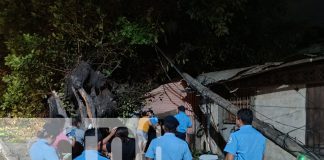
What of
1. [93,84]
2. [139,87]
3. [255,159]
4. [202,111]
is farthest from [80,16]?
[255,159]

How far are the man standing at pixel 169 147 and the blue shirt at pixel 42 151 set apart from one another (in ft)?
4.08

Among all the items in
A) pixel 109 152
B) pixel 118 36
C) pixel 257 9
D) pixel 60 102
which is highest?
pixel 257 9

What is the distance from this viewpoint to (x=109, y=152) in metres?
6.44

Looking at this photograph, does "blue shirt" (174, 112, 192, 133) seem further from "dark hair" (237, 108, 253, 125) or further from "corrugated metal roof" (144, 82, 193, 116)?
"dark hair" (237, 108, 253, 125)

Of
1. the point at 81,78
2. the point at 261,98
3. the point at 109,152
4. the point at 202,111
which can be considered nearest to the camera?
the point at 109,152

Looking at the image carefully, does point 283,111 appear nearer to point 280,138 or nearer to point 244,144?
point 280,138

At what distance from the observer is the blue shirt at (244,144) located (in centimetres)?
521

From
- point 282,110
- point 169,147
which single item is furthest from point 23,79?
point 169,147

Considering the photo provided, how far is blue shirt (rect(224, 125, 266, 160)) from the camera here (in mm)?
5211

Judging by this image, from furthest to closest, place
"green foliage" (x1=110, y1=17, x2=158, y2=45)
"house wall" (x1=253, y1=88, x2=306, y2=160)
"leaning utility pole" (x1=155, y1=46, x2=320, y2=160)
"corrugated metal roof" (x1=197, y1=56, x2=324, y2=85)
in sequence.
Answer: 1. "green foliage" (x1=110, y1=17, x2=158, y2=45)
2. "house wall" (x1=253, y1=88, x2=306, y2=160)
3. "corrugated metal roof" (x1=197, y1=56, x2=324, y2=85)
4. "leaning utility pole" (x1=155, y1=46, x2=320, y2=160)

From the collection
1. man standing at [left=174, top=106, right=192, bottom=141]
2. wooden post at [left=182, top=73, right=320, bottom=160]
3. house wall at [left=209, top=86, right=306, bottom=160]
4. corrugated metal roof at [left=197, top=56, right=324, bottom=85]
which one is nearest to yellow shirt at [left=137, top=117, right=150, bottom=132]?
man standing at [left=174, top=106, right=192, bottom=141]

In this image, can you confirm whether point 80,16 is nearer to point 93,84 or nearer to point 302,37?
point 93,84

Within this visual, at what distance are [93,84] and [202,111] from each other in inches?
134

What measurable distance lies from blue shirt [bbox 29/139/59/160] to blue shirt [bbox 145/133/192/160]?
126 cm
